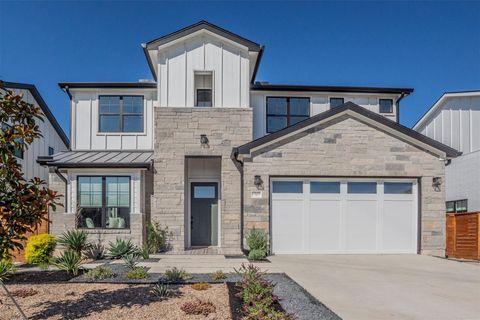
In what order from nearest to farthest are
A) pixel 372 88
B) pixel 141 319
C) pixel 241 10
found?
1. pixel 141 319
2. pixel 241 10
3. pixel 372 88

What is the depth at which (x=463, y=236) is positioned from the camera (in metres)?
11.0

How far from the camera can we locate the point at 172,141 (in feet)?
40.6

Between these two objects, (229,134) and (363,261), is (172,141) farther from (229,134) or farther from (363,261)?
(363,261)

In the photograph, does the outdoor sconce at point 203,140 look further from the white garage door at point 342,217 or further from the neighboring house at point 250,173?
the white garage door at point 342,217

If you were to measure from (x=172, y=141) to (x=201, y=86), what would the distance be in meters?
2.80

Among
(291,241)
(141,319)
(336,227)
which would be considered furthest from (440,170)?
(141,319)

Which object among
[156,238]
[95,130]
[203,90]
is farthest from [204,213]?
[95,130]

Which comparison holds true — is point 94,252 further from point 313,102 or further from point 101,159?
point 313,102

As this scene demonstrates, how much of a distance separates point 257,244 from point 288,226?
140 centimetres

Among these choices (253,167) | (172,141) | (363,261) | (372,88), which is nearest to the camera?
(363,261)

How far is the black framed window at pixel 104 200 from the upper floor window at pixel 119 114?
2.70 m

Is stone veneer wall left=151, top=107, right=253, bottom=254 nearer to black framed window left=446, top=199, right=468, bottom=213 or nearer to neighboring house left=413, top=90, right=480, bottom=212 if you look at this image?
neighboring house left=413, top=90, right=480, bottom=212

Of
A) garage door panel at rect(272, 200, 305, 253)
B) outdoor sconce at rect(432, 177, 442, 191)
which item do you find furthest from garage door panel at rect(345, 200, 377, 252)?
outdoor sconce at rect(432, 177, 442, 191)

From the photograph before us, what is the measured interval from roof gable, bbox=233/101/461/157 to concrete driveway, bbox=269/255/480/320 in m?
3.68
